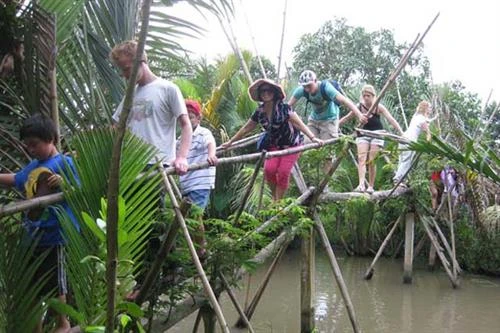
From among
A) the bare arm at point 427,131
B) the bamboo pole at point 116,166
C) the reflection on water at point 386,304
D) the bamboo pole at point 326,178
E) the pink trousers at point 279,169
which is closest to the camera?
the bamboo pole at point 116,166

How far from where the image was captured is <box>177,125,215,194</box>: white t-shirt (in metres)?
4.16

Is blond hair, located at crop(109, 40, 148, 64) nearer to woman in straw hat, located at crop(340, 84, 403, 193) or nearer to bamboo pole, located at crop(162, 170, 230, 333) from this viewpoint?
bamboo pole, located at crop(162, 170, 230, 333)

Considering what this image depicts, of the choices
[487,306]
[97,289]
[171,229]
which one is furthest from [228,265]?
[487,306]

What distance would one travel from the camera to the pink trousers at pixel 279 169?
5387mm

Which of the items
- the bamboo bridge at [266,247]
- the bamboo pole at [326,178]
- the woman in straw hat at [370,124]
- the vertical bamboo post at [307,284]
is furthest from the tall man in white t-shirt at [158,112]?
the vertical bamboo post at [307,284]

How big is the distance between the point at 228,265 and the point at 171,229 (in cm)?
145

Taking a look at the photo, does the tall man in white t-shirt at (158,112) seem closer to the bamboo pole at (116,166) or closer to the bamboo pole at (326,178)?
the bamboo pole at (116,166)

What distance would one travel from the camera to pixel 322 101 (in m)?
6.03

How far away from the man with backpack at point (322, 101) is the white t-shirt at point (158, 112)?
2.51 m

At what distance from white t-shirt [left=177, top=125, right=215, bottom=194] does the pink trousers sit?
115 cm

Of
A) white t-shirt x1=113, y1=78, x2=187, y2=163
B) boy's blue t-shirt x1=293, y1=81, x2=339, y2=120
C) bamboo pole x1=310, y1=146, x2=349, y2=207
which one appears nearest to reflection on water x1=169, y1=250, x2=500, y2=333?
bamboo pole x1=310, y1=146, x2=349, y2=207

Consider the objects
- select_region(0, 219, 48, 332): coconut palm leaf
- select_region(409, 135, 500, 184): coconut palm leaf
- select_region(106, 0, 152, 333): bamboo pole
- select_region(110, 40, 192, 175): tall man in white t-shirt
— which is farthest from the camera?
select_region(110, 40, 192, 175): tall man in white t-shirt

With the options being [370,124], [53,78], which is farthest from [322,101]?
[53,78]

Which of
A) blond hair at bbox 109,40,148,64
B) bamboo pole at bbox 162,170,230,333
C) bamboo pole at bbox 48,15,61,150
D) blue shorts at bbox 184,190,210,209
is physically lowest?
bamboo pole at bbox 162,170,230,333
